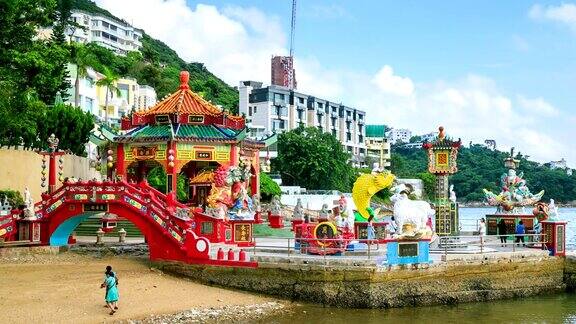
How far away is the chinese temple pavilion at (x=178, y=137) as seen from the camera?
105ft

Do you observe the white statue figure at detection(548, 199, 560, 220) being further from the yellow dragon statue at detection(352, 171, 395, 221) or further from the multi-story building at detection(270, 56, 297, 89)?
the multi-story building at detection(270, 56, 297, 89)

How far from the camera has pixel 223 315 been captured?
20.7 metres

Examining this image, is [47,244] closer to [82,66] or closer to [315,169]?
[82,66]

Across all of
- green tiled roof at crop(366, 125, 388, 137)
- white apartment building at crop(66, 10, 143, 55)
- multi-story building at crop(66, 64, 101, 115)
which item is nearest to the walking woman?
multi-story building at crop(66, 64, 101, 115)

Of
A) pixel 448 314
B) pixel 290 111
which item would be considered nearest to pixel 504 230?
pixel 448 314

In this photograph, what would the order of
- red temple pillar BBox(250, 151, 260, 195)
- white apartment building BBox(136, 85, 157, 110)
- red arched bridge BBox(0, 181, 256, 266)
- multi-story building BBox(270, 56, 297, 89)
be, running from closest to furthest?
red arched bridge BBox(0, 181, 256, 266) < red temple pillar BBox(250, 151, 260, 195) < white apartment building BBox(136, 85, 157, 110) < multi-story building BBox(270, 56, 297, 89)

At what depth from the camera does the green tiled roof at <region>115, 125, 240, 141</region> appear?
31891 mm

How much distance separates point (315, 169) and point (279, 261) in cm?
6135

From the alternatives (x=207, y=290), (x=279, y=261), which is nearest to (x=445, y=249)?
(x=279, y=261)

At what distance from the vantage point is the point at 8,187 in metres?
40.2

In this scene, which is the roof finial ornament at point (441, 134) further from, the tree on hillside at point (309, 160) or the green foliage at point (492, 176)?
the green foliage at point (492, 176)

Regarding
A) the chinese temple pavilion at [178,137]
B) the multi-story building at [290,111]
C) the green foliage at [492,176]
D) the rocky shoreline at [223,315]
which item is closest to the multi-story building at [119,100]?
the multi-story building at [290,111]

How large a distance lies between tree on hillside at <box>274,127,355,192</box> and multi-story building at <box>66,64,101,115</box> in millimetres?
21593

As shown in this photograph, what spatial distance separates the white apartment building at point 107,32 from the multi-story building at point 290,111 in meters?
31.9
